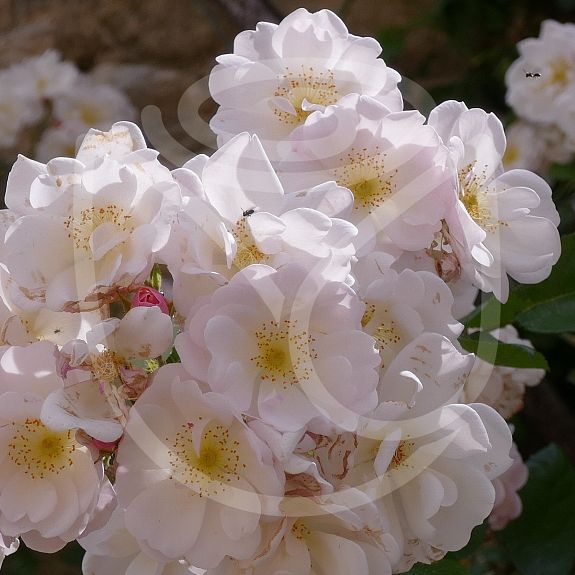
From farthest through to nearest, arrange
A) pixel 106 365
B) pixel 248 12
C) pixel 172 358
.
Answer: pixel 248 12, pixel 172 358, pixel 106 365

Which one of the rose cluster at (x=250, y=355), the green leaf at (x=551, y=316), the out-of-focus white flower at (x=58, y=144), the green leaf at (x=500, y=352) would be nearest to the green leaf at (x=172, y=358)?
the rose cluster at (x=250, y=355)

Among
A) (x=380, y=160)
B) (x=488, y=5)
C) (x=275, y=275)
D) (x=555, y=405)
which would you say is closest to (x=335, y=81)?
(x=380, y=160)

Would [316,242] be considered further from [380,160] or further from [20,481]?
[20,481]

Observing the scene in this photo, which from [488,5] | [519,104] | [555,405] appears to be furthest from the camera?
[488,5]

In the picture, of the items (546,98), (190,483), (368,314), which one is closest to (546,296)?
(368,314)

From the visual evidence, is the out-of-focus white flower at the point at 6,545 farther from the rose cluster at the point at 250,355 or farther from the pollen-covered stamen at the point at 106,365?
the pollen-covered stamen at the point at 106,365

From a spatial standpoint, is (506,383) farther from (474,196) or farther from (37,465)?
(37,465)
